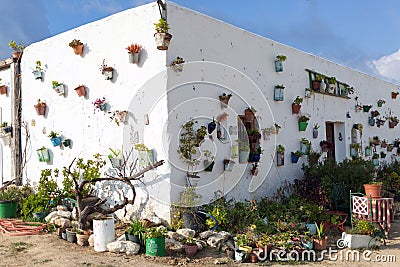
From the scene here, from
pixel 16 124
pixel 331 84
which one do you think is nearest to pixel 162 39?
pixel 16 124

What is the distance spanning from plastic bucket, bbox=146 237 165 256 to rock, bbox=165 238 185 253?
7.5 inches

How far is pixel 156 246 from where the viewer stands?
6.12 m

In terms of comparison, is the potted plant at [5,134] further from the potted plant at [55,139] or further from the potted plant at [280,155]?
the potted plant at [280,155]

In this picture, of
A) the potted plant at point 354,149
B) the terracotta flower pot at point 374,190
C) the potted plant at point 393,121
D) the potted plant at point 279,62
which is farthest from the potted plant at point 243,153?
the potted plant at point 393,121

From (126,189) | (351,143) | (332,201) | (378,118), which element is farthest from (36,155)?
(378,118)

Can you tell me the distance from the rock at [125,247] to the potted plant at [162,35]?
327cm

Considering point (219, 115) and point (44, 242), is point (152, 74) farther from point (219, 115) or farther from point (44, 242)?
point (44, 242)

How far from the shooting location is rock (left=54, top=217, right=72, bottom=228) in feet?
24.5

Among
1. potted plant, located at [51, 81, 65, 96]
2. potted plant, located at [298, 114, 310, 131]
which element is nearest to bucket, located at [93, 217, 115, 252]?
potted plant, located at [51, 81, 65, 96]

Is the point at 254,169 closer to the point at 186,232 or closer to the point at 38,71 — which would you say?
the point at 186,232

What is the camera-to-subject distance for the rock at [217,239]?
6.62 metres

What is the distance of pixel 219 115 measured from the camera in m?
8.20

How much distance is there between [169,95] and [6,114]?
5308 millimetres

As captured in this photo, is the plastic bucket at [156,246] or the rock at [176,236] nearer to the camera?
the plastic bucket at [156,246]
